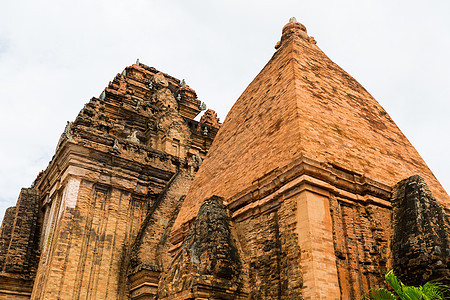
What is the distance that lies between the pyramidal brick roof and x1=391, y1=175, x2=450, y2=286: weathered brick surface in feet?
2.24

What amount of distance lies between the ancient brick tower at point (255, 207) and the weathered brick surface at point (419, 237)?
0.02 metres

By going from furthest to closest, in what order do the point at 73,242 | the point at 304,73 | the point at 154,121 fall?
the point at 154,121, the point at 73,242, the point at 304,73

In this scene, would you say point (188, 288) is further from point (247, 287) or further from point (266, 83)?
point (266, 83)

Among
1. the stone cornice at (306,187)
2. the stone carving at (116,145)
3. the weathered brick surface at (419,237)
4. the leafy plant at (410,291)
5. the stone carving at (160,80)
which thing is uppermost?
the stone carving at (160,80)

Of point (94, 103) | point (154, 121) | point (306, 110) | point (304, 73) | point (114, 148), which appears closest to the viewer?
point (306, 110)

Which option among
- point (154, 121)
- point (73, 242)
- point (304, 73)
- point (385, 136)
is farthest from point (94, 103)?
point (385, 136)

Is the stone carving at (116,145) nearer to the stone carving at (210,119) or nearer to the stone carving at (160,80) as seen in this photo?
the stone carving at (210,119)

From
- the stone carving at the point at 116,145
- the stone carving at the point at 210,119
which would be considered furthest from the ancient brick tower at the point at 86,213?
the stone carving at the point at 210,119

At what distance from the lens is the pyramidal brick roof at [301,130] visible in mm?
7305

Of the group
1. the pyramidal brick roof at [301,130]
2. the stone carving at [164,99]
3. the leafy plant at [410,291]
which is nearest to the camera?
the leafy plant at [410,291]

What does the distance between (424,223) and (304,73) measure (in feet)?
13.1

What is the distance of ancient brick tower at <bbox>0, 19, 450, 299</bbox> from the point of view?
6273mm

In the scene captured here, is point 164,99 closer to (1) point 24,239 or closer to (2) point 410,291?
(1) point 24,239

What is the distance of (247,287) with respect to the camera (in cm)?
689
